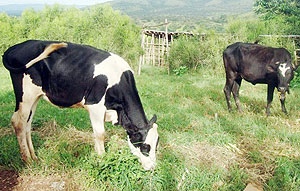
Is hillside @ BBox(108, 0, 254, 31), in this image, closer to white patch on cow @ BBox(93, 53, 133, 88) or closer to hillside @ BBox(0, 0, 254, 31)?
hillside @ BBox(0, 0, 254, 31)

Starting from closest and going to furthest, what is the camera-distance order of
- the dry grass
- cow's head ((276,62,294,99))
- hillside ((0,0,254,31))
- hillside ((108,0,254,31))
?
the dry grass
cow's head ((276,62,294,99))
hillside ((0,0,254,31))
hillside ((108,0,254,31))

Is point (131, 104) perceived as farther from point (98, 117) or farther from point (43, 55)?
point (43, 55)

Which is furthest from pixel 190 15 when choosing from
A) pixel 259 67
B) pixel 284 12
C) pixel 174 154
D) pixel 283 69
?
pixel 174 154

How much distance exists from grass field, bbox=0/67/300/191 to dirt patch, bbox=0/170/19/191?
0.05 m

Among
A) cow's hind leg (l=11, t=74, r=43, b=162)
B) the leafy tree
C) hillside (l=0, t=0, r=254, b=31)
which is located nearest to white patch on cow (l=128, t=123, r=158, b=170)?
cow's hind leg (l=11, t=74, r=43, b=162)

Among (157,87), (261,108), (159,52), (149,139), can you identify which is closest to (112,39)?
(159,52)

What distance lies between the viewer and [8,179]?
3.25 meters

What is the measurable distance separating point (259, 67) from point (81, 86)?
185 inches

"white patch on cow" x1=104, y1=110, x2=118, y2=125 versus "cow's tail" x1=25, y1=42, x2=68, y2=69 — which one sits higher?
"cow's tail" x1=25, y1=42, x2=68, y2=69

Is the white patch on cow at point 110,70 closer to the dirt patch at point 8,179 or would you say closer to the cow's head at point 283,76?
the dirt patch at point 8,179

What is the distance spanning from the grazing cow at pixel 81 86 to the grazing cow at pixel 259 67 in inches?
146

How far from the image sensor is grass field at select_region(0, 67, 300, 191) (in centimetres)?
319

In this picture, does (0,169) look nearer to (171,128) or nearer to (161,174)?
(161,174)

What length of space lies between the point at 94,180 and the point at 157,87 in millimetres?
5758
